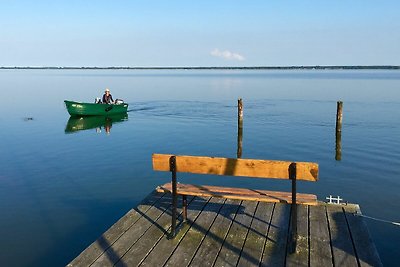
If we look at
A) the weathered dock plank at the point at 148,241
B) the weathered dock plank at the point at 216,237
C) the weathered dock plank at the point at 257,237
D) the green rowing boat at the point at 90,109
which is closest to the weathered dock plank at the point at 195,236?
the weathered dock plank at the point at 216,237

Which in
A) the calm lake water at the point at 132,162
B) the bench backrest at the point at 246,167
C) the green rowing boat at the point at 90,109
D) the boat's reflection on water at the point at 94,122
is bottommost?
the calm lake water at the point at 132,162

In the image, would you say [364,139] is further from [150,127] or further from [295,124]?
[150,127]

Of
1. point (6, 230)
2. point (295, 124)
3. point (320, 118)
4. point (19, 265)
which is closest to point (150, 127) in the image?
point (295, 124)

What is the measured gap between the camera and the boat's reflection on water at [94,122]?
3069 centimetres

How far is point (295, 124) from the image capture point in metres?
32.2

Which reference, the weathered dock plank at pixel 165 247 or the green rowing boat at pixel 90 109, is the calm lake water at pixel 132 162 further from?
the weathered dock plank at pixel 165 247

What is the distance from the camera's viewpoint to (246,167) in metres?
7.44

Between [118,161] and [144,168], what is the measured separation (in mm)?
1993

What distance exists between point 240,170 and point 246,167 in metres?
0.13

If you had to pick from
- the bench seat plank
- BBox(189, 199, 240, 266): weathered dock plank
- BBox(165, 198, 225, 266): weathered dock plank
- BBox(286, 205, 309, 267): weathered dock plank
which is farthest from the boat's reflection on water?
BBox(286, 205, 309, 267): weathered dock plank

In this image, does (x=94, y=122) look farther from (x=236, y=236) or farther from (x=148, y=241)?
(x=236, y=236)

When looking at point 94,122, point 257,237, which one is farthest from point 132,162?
point 94,122

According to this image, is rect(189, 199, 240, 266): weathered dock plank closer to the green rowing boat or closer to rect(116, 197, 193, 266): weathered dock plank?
rect(116, 197, 193, 266): weathered dock plank

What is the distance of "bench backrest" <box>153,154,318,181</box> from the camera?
6.98 metres
